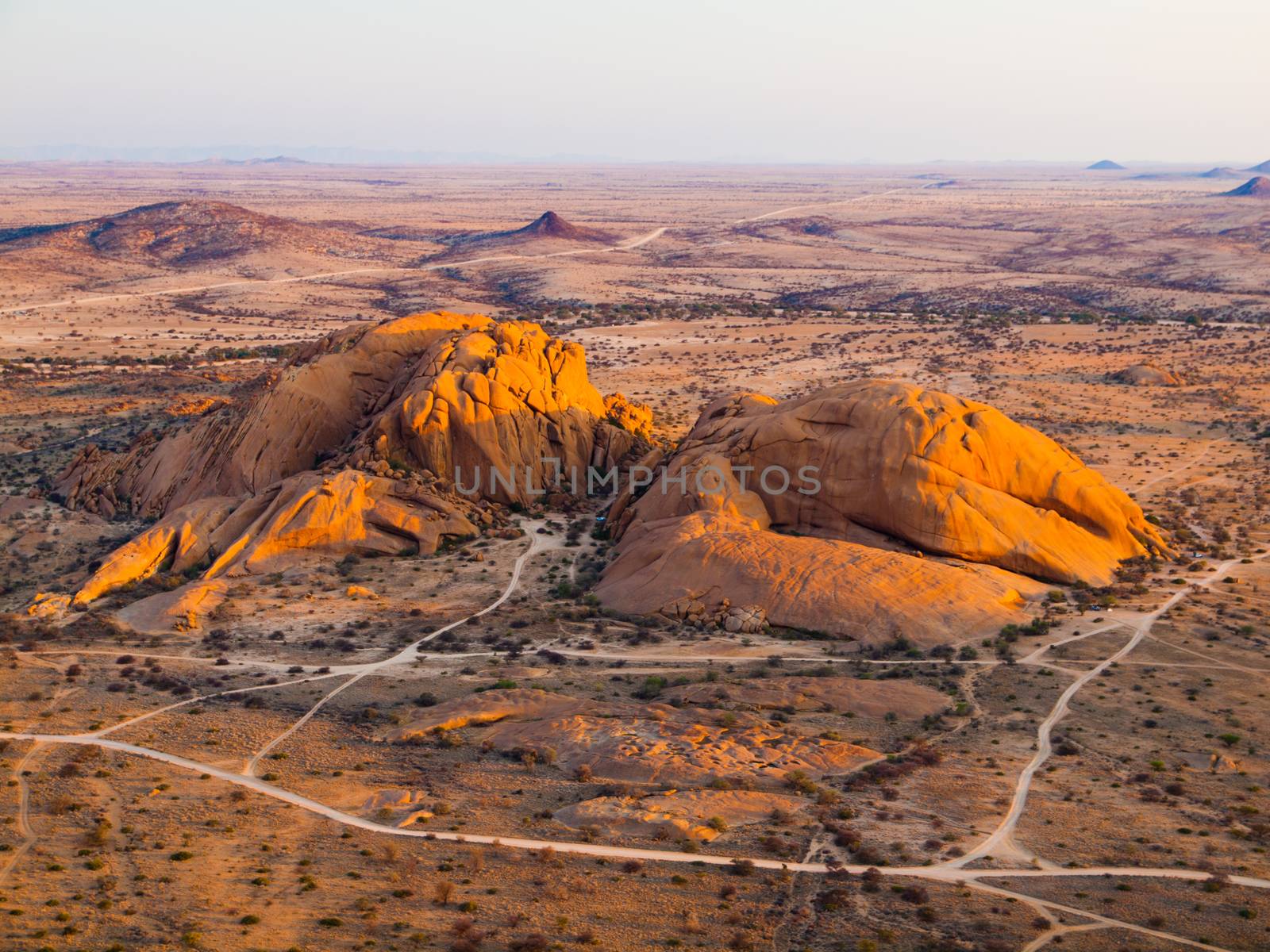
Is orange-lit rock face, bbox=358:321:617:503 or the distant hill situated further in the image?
the distant hill

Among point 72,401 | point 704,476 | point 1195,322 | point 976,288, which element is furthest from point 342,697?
point 976,288

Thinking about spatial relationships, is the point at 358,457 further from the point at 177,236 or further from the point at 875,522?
the point at 177,236

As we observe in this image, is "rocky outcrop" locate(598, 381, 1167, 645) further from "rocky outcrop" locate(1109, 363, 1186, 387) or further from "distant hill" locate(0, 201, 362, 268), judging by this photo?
"distant hill" locate(0, 201, 362, 268)

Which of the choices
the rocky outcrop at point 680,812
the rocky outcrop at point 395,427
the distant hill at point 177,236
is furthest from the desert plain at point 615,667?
the distant hill at point 177,236

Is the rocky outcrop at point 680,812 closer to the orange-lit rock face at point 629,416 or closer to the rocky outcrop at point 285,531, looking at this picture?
the rocky outcrop at point 285,531

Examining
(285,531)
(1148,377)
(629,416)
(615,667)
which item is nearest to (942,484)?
(615,667)

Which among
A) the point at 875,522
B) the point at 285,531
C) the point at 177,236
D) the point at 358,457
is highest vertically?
the point at 177,236

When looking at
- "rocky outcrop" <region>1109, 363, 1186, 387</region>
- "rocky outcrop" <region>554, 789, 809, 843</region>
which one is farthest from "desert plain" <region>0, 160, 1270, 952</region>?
"rocky outcrop" <region>1109, 363, 1186, 387</region>
